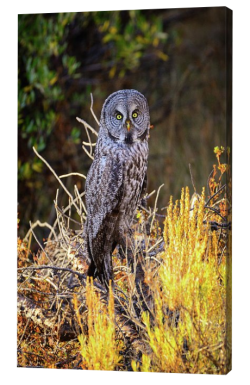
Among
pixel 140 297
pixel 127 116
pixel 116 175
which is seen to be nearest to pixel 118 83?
pixel 127 116

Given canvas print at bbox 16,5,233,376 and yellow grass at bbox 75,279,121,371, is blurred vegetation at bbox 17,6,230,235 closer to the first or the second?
canvas print at bbox 16,5,233,376

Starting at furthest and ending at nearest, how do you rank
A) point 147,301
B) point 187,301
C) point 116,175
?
point 116,175
point 147,301
point 187,301

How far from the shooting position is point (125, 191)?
4582 mm

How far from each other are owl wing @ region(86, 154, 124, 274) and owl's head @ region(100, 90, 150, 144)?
16 cm

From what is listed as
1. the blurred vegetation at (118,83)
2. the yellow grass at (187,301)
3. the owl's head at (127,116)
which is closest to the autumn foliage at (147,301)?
the yellow grass at (187,301)

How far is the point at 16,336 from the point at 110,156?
1.37m

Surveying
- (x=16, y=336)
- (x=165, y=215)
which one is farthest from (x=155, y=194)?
(x=16, y=336)

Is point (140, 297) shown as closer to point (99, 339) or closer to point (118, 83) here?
point (99, 339)

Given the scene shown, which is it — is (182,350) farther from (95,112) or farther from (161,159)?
(95,112)

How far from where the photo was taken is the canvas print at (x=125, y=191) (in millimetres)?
4258

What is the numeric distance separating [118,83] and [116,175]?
0.59m

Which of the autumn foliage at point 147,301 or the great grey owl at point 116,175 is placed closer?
the autumn foliage at point 147,301

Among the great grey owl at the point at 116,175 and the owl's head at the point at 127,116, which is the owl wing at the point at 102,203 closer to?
the great grey owl at the point at 116,175

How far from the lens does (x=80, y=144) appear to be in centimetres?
487
